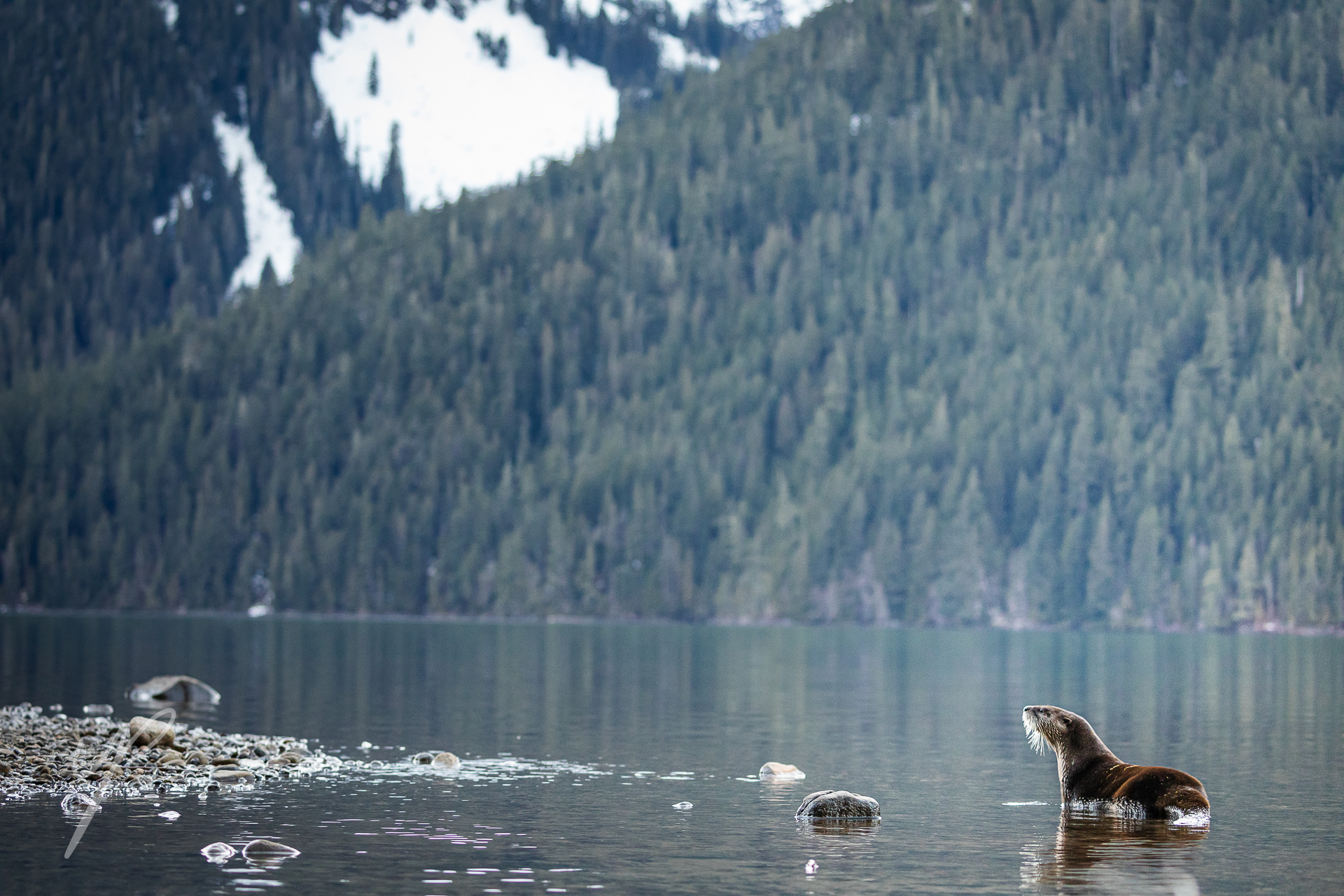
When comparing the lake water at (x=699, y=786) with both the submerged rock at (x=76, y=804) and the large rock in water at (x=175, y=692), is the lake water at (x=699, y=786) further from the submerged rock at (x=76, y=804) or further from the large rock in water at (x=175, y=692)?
the large rock in water at (x=175, y=692)

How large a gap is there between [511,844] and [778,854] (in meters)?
4.39

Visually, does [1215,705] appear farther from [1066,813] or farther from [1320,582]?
[1320,582]

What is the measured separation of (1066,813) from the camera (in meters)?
35.7

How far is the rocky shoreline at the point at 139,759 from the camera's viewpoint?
37750 millimetres

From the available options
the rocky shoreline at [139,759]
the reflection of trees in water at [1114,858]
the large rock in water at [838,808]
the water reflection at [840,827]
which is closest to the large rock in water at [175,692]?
the rocky shoreline at [139,759]

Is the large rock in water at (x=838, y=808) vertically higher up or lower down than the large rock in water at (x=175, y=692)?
lower down

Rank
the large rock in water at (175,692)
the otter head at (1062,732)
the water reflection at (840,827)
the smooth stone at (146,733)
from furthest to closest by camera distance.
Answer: the large rock in water at (175,692) < the smooth stone at (146,733) < the otter head at (1062,732) < the water reflection at (840,827)

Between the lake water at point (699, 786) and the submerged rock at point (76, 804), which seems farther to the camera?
the submerged rock at point (76, 804)

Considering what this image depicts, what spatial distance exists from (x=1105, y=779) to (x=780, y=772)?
8.69 m

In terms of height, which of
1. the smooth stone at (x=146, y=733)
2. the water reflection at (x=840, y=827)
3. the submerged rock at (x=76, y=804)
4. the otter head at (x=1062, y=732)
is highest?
the otter head at (x=1062, y=732)

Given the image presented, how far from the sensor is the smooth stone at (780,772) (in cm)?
4178

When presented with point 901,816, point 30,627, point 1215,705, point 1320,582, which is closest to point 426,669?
point 1215,705

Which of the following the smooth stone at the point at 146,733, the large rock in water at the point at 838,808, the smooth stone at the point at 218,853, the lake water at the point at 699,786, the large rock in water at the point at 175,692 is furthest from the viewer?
the large rock in water at the point at 175,692

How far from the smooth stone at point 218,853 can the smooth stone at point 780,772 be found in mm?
15117
